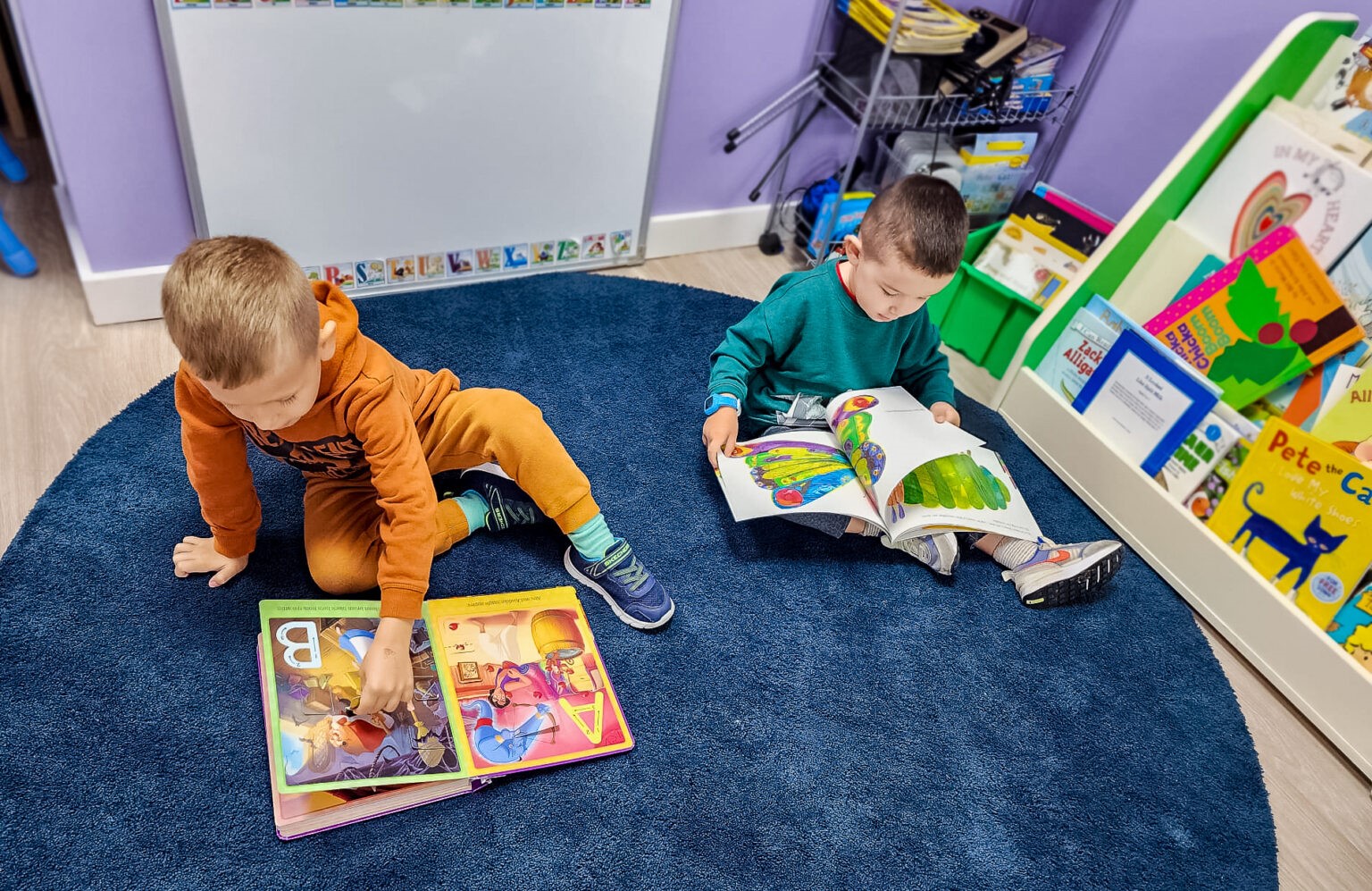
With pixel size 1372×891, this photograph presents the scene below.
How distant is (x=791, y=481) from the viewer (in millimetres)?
1393

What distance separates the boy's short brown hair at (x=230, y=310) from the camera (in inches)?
32.9

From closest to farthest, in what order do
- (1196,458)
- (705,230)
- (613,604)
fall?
(613,604) < (1196,458) < (705,230)

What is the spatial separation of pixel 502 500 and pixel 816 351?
57 centimetres

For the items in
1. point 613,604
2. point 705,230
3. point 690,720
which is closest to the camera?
point 690,720

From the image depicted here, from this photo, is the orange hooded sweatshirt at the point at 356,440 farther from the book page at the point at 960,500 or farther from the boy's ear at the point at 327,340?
the book page at the point at 960,500

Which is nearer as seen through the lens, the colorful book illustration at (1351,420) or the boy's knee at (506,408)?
the boy's knee at (506,408)

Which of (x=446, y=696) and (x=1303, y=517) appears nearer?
(x=446, y=696)

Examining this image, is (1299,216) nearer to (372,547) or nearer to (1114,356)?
(1114,356)

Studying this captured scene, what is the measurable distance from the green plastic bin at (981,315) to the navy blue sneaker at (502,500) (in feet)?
3.52

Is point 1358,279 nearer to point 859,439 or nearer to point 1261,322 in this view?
point 1261,322

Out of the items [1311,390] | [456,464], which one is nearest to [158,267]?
[456,464]

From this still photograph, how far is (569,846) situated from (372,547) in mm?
484

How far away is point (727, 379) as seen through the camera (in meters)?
1.40

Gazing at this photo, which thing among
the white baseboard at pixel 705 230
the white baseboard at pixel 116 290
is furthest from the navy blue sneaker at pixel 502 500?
the white baseboard at pixel 705 230
